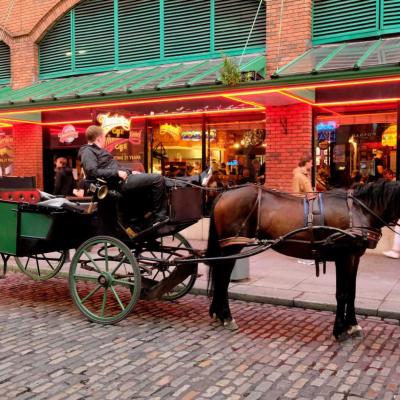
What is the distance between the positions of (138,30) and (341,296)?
9.53 metres

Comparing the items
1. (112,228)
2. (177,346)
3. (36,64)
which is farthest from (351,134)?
(36,64)

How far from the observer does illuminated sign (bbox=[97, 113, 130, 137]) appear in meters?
8.98

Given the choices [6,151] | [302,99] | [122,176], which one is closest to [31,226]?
[122,176]

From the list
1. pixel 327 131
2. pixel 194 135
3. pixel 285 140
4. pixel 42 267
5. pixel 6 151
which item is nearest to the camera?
pixel 42 267

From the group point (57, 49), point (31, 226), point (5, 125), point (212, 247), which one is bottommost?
point (212, 247)

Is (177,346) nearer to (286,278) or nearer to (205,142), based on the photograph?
(286,278)

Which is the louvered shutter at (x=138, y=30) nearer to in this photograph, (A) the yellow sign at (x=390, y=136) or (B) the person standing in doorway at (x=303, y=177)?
(B) the person standing in doorway at (x=303, y=177)

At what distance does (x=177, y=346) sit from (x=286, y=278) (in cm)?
325

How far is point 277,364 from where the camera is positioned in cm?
460

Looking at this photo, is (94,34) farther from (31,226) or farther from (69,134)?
(31,226)

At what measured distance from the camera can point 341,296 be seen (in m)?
5.12

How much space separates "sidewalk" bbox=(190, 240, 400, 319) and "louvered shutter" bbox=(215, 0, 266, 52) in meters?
5.08

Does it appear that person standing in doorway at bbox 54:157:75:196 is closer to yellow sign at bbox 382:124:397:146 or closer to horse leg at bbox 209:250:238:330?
horse leg at bbox 209:250:238:330

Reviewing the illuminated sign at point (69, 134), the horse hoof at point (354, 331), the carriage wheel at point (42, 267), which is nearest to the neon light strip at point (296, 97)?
the carriage wheel at point (42, 267)
